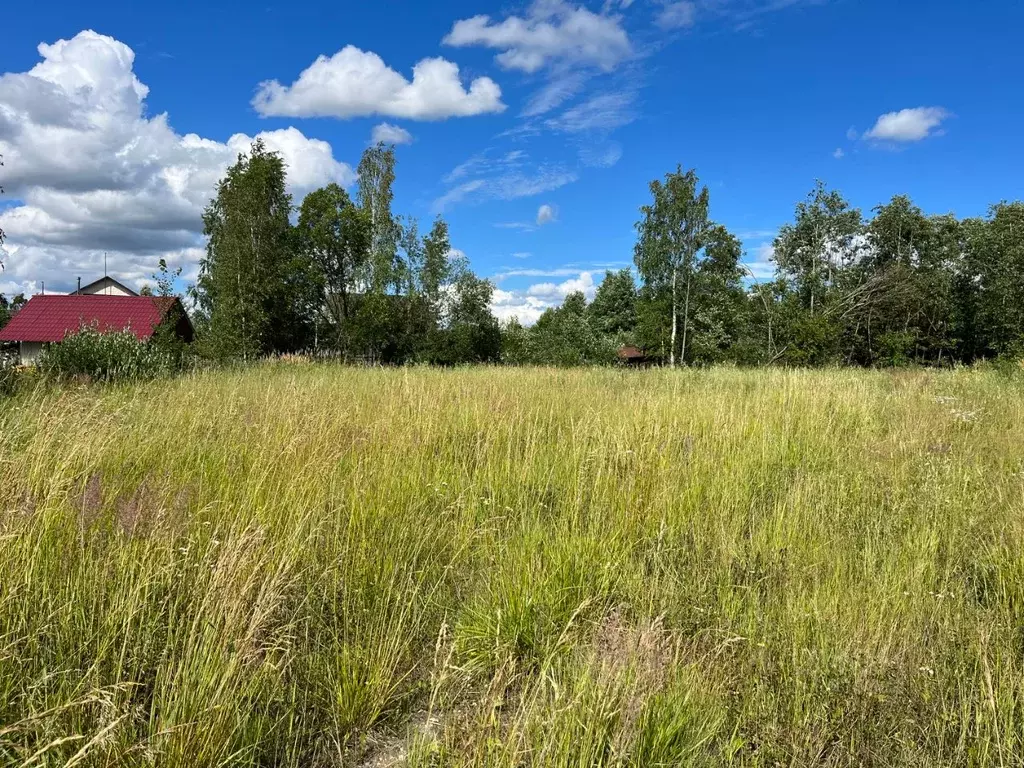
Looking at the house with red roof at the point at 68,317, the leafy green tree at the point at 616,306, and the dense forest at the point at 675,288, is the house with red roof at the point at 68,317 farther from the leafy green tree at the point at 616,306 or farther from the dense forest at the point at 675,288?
the leafy green tree at the point at 616,306

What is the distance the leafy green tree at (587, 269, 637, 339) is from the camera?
4381cm

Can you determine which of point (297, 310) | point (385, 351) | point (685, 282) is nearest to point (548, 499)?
point (685, 282)

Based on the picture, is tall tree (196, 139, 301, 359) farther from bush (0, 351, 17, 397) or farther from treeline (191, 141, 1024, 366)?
bush (0, 351, 17, 397)

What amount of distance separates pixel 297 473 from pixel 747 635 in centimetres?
246

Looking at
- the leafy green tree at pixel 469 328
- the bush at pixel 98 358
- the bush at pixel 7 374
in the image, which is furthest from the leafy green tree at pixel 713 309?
the bush at pixel 7 374

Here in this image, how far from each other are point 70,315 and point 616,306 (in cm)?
3835

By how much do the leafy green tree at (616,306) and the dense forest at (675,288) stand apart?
4.26 meters

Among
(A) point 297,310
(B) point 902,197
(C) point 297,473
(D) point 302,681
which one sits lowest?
(D) point 302,681

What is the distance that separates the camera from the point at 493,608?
210 cm

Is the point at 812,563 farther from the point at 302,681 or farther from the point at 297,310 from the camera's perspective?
the point at 297,310

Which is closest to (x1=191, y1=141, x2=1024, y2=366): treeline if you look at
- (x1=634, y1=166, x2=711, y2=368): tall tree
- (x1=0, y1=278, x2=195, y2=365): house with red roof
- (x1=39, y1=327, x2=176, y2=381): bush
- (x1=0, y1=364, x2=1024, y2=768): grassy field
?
(x1=634, y1=166, x2=711, y2=368): tall tree

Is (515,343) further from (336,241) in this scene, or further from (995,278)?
(995,278)

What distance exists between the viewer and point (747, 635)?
1999mm

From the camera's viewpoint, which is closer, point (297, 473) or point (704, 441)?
point (297, 473)
